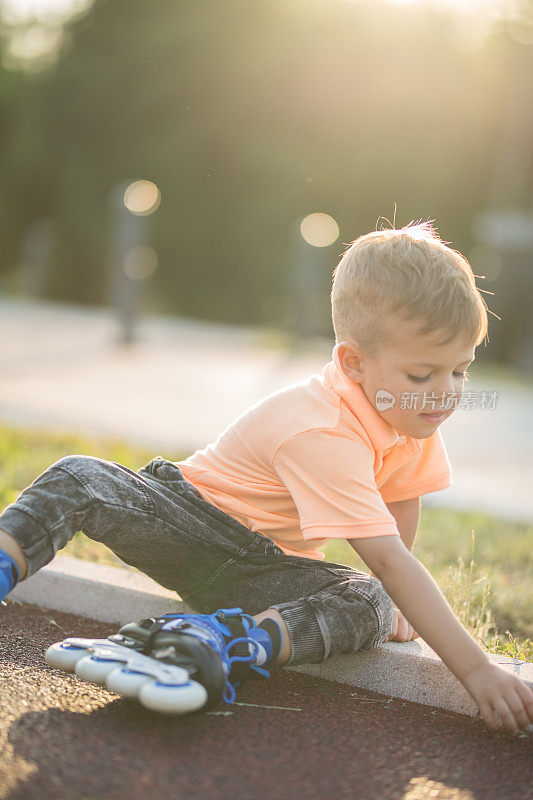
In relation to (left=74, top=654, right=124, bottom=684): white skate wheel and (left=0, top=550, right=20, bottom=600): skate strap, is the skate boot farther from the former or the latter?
→ (left=0, top=550, right=20, bottom=600): skate strap

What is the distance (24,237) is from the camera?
19.6 m

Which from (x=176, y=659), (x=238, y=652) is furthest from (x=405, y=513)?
(x=176, y=659)

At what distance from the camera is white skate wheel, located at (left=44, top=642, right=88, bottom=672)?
169 cm

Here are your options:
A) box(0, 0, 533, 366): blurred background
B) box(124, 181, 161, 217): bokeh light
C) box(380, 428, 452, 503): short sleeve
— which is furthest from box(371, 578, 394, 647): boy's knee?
box(0, 0, 533, 366): blurred background

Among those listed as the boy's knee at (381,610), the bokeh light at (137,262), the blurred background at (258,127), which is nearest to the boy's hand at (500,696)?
the boy's knee at (381,610)

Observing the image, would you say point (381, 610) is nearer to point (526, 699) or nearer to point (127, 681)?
point (526, 699)

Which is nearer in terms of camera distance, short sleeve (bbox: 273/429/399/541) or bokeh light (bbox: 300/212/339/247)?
short sleeve (bbox: 273/429/399/541)

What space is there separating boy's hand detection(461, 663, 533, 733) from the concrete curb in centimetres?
15

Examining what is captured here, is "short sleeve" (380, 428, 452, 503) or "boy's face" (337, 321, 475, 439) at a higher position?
"boy's face" (337, 321, 475, 439)

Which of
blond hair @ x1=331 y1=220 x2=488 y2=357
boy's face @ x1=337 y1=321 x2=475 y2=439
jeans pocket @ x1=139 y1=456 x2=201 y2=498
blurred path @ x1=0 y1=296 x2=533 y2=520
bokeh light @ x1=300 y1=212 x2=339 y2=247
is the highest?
bokeh light @ x1=300 y1=212 x2=339 y2=247

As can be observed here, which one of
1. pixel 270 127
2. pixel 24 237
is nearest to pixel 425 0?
pixel 270 127

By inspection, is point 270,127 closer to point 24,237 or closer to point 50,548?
point 24,237

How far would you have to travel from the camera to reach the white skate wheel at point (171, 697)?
1545 mm

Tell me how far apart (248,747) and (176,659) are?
0.20 m
